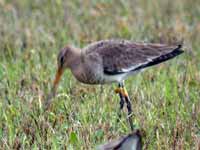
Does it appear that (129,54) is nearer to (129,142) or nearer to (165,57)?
(165,57)

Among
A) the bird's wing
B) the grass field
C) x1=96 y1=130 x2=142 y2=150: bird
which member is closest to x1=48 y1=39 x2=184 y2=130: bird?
the bird's wing

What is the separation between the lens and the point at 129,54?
7.46m

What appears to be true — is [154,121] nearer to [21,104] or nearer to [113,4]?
[21,104]

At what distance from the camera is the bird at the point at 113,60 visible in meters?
7.22

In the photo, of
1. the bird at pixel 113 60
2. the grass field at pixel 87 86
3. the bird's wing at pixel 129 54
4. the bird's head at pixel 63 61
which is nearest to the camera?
the grass field at pixel 87 86

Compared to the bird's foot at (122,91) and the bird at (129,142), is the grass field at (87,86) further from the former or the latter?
the bird at (129,142)

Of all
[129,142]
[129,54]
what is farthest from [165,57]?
[129,142]

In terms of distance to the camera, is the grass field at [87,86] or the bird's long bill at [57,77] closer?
the grass field at [87,86]

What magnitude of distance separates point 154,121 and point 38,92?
4.36 ft

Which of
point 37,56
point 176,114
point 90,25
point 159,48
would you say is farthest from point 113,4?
point 176,114

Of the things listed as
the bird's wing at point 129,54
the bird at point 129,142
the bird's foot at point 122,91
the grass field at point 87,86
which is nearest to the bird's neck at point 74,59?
the bird's wing at point 129,54

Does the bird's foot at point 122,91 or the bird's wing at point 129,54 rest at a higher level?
the bird's wing at point 129,54

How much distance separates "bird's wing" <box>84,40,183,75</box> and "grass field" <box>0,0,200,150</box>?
0.88 ft

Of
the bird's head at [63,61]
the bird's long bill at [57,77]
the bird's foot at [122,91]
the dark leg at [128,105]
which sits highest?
the bird's head at [63,61]
